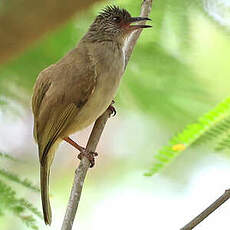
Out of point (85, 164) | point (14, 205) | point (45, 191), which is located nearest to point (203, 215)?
point (14, 205)

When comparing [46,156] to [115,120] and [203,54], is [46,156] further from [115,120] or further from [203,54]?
[115,120]

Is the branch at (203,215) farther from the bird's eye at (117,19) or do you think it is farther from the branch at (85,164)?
the bird's eye at (117,19)

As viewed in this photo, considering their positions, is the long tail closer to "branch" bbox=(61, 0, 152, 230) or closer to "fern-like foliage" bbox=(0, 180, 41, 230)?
"branch" bbox=(61, 0, 152, 230)

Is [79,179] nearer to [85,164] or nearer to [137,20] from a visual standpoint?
[85,164]

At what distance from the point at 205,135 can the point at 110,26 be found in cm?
186

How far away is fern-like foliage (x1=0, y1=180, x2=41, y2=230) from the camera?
6.97 feet

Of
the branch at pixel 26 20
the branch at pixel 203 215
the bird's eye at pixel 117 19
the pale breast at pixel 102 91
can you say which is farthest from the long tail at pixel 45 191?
the branch at pixel 26 20

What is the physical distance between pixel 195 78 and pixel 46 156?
98cm

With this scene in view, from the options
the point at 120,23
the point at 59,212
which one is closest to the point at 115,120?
the point at 59,212

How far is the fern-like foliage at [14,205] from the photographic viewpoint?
2123 mm

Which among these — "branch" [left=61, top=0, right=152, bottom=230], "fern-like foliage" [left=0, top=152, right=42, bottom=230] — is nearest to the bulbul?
"branch" [left=61, top=0, right=152, bottom=230]

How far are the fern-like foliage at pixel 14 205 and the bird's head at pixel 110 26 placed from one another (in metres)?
1.70

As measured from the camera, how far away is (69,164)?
580 centimetres

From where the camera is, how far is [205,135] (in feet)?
7.43
